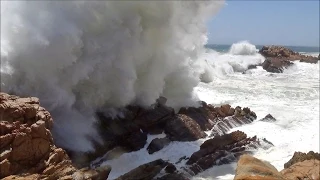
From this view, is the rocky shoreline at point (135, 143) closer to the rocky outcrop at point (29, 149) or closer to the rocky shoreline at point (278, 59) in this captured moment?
the rocky outcrop at point (29, 149)

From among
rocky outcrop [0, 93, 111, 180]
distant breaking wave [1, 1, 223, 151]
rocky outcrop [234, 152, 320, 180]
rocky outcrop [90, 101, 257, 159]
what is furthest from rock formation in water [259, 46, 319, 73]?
rocky outcrop [0, 93, 111, 180]

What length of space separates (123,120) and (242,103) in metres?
7.77

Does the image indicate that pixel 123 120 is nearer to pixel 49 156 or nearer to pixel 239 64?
pixel 49 156

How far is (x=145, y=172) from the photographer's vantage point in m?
9.88

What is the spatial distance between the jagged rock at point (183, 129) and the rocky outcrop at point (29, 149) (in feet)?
12.1

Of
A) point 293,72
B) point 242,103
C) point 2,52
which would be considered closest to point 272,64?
point 293,72

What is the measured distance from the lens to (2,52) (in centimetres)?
1145

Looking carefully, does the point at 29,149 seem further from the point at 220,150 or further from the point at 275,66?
the point at 275,66

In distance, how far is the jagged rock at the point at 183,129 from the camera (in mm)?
12672

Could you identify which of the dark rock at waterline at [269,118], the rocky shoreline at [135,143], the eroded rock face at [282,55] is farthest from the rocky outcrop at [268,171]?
the eroded rock face at [282,55]

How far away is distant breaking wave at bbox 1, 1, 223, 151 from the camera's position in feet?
38.0

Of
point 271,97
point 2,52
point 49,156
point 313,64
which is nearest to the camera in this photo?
point 49,156

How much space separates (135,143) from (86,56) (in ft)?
10.4

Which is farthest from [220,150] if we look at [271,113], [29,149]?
[271,113]
